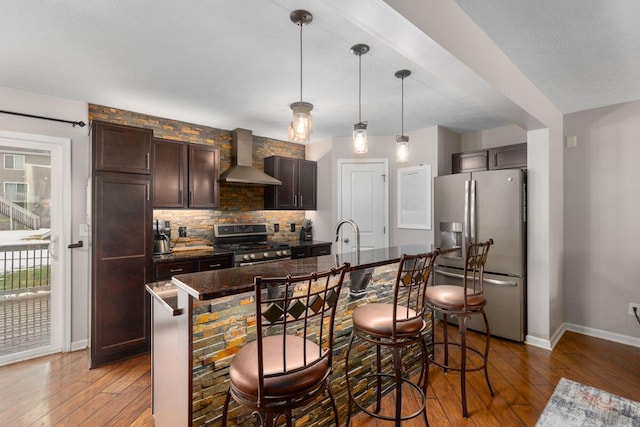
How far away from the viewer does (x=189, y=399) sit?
4.89 feet

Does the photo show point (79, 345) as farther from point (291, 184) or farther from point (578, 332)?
point (578, 332)

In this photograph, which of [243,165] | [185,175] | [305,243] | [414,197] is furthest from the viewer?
[305,243]

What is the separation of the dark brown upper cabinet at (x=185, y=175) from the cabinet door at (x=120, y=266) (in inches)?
19.6

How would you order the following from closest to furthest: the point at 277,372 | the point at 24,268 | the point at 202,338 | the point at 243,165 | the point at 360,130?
1. the point at 277,372
2. the point at 202,338
3. the point at 360,130
4. the point at 24,268
5. the point at 243,165

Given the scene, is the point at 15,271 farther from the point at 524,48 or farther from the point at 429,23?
the point at 524,48

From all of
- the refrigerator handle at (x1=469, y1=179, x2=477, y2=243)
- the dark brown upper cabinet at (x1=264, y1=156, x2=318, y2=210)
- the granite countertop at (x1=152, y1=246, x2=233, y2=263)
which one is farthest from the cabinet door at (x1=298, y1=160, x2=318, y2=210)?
the refrigerator handle at (x1=469, y1=179, x2=477, y2=243)

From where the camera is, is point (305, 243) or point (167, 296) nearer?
→ point (167, 296)

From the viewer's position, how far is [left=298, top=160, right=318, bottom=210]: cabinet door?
5.07 meters

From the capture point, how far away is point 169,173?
3.79 metres

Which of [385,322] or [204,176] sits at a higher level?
[204,176]

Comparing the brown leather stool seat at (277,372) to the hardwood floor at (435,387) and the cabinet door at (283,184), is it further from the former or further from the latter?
the cabinet door at (283,184)

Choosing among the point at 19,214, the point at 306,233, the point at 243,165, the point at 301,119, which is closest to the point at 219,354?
the point at 301,119

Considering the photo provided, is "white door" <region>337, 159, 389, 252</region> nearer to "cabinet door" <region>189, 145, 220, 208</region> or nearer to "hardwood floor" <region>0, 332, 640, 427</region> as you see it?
"cabinet door" <region>189, 145, 220, 208</region>

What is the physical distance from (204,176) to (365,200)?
241 centimetres
